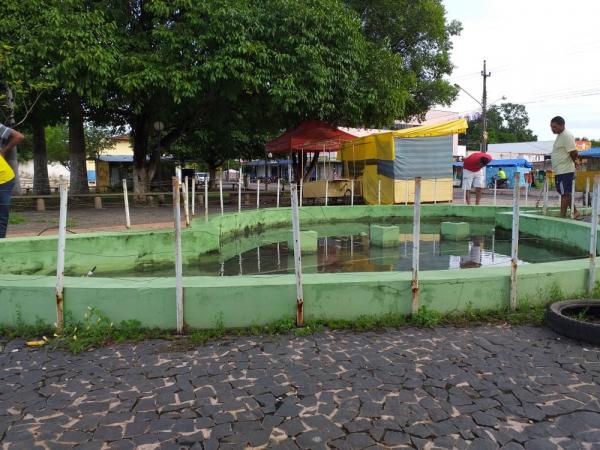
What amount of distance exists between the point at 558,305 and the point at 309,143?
45.4 feet

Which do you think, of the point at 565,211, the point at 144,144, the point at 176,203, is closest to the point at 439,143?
the point at 565,211

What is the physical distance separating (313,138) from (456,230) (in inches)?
335

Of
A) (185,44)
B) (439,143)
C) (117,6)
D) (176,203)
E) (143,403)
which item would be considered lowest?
(143,403)

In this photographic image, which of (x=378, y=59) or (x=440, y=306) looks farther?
(x=378, y=59)

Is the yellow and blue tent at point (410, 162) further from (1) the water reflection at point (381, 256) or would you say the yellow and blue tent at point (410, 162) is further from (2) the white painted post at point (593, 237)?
(2) the white painted post at point (593, 237)

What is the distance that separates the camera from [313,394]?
3072mm

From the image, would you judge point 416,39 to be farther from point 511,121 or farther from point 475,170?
point 511,121

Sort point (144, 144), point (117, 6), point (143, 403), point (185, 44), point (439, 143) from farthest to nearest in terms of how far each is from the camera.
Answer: point (144, 144), point (439, 143), point (117, 6), point (185, 44), point (143, 403)

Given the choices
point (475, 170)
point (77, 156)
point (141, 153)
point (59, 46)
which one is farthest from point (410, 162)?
point (77, 156)

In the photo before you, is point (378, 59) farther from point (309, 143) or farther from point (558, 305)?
point (558, 305)

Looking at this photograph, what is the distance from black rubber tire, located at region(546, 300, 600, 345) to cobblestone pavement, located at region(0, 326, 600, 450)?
14 centimetres

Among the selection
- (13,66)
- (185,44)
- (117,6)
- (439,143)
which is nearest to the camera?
(13,66)

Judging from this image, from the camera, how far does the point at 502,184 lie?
35.6 m

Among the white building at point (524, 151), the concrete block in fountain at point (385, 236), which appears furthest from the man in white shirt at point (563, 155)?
the white building at point (524, 151)
